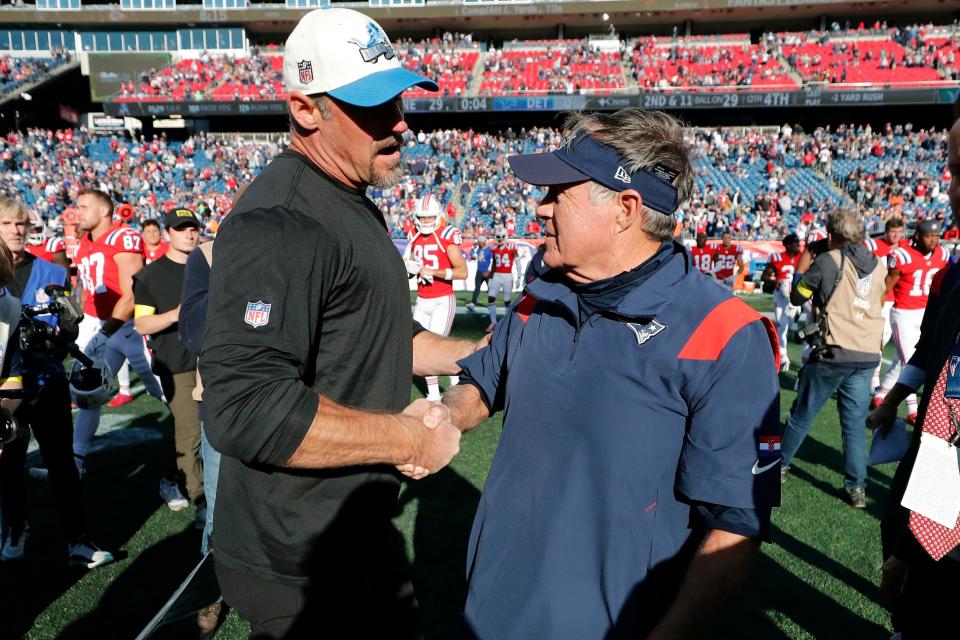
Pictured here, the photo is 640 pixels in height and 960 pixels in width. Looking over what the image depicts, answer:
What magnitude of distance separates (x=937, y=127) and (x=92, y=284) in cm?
4761

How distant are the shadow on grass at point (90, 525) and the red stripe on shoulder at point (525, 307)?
3406 millimetres

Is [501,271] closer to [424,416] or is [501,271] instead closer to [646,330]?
[424,416]

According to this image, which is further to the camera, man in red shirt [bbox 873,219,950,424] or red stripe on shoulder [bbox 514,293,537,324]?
man in red shirt [bbox 873,219,950,424]

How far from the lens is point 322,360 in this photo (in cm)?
199

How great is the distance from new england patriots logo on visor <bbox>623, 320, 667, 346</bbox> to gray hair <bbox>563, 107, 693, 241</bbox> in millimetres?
318

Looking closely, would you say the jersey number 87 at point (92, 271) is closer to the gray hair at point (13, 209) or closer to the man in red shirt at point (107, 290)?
the man in red shirt at point (107, 290)

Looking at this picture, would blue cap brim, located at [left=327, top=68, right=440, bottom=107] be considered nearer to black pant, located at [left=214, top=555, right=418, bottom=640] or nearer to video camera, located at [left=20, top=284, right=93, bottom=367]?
black pant, located at [left=214, top=555, right=418, bottom=640]

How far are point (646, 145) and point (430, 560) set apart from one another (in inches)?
144

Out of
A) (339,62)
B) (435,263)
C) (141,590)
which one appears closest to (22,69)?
(435,263)

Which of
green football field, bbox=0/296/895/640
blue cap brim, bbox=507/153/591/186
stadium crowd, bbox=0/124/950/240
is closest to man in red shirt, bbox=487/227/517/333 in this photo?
green football field, bbox=0/296/895/640

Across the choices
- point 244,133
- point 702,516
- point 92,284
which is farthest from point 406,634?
point 244,133

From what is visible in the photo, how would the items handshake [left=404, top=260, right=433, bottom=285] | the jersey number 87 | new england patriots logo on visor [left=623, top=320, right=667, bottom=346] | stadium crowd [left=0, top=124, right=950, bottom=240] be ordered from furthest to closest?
stadium crowd [left=0, top=124, right=950, bottom=240] < handshake [left=404, top=260, right=433, bottom=285] < the jersey number 87 < new england patriots logo on visor [left=623, top=320, right=667, bottom=346]

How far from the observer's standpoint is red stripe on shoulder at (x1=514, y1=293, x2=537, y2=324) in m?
2.26

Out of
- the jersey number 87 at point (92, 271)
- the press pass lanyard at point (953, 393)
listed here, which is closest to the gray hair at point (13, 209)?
the jersey number 87 at point (92, 271)
